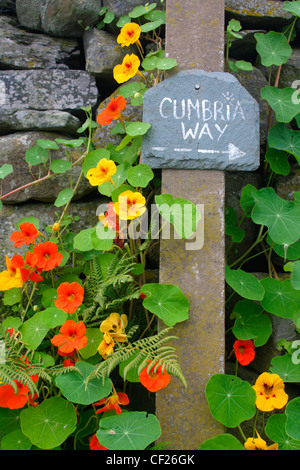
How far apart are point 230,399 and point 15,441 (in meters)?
0.84

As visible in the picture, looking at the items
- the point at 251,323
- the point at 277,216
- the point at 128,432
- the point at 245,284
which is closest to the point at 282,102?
the point at 277,216

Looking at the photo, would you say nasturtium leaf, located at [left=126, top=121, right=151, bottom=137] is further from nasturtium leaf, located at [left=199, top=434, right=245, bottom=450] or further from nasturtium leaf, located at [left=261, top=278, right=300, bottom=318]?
nasturtium leaf, located at [left=199, top=434, right=245, bottom=450]

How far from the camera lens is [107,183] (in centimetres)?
212

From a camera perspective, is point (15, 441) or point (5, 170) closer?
point (15, 441)

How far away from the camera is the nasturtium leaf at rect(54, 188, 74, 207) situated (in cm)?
219

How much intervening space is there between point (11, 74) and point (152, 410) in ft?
6.68

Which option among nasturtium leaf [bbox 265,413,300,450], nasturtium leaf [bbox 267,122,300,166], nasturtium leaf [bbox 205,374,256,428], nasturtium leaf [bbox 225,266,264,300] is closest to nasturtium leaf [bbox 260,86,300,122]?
nasturtium leaf [bbox 267,122,300,166]

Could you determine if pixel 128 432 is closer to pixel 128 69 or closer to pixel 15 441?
pixel 15 441

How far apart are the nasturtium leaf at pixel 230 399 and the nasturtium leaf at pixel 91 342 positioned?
0.49 metres

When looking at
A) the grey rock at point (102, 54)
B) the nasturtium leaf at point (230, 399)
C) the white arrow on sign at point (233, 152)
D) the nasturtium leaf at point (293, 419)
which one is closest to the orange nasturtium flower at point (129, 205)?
the white arrow on sign at point (233, 152)

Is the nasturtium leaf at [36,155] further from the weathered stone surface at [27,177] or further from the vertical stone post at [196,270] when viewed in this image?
the vertical stone post at [196,270]

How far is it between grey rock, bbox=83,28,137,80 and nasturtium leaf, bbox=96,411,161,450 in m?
1.95

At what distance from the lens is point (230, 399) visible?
5.48 ft

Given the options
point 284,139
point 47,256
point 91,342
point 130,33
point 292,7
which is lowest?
point 91,342
